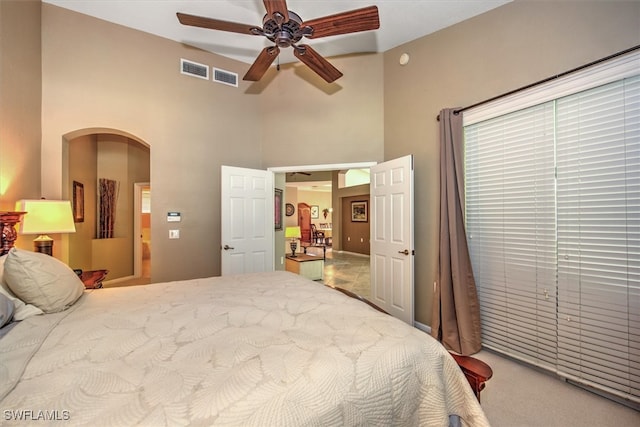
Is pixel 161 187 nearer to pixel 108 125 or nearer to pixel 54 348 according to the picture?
pixel 108 125

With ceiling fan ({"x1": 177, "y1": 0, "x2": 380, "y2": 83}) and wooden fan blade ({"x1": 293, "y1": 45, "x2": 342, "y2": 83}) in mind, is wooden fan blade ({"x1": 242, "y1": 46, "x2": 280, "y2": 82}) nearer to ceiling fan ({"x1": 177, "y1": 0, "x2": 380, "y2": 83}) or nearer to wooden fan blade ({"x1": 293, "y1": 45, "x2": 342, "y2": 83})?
ceiling fan ({"x1": 177, "y1": 0, "x2": 380, "y2": 83})

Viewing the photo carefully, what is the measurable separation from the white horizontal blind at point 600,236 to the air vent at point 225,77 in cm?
372

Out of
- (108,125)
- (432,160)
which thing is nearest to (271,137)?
(108,125)

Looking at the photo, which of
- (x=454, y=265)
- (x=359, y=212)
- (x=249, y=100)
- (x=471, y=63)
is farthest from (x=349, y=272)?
(x=471, y=63)

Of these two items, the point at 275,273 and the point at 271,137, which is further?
the point at 271,137

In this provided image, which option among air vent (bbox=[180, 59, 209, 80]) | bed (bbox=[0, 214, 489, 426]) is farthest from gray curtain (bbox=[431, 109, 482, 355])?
air vent (bbox=[180, 59, 209, 80])

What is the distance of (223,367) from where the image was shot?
938 millimetres

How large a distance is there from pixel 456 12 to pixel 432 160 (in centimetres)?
146

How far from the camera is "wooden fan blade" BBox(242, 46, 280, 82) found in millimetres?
2351

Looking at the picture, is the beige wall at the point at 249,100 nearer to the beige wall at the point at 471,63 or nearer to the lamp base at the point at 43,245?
the beige wall at the point at 471,63

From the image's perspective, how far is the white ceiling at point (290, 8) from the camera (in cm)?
272

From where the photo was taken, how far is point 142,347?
42.1 inches

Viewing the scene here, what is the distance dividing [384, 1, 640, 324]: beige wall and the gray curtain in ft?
0.75

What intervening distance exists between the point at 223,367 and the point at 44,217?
244cm
